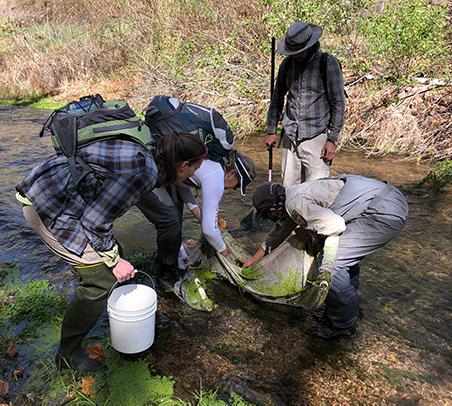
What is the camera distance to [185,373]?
9.02ft

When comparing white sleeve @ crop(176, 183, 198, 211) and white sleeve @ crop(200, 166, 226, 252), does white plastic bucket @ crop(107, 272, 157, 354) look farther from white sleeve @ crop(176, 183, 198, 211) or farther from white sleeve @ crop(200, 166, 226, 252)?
white sleeve @ crop(176, 183, 198, 211)

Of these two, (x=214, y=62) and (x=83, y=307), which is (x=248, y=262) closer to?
(x=83, y=307)

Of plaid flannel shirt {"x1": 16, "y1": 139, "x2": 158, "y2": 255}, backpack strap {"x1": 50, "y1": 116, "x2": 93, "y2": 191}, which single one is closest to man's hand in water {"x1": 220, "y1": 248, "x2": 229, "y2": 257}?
plaid flannel shirt {"x1": 16, "y1": 139, "x2": 158, "y2": 255}

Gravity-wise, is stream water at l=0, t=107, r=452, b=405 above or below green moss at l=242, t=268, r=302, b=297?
below

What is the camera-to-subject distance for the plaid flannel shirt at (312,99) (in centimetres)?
413

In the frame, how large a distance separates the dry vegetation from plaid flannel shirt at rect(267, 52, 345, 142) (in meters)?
3.75

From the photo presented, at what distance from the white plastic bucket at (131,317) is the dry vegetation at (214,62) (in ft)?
21.2

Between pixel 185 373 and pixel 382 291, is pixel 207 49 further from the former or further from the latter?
pixel 185 373

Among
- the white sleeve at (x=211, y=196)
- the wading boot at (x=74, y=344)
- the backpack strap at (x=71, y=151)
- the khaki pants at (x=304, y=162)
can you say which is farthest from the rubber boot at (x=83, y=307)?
the khaki pants at (x=304, y=162)

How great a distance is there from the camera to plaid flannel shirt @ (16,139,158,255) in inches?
81.6

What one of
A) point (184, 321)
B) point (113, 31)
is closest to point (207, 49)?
point (113, 31)

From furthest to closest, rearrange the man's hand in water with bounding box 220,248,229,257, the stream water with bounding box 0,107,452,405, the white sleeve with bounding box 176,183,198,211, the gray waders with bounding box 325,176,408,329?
the white sleeve with bounding box 176,183,198,211 < the man's hand in water with bounding box 220,248,229,257 < the gray waders with bounding box 325,176,408,329 < the stream water with bounding box 0,107,452,405

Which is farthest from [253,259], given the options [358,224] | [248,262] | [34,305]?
[34,305]

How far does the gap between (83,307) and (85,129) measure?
1015 mm
